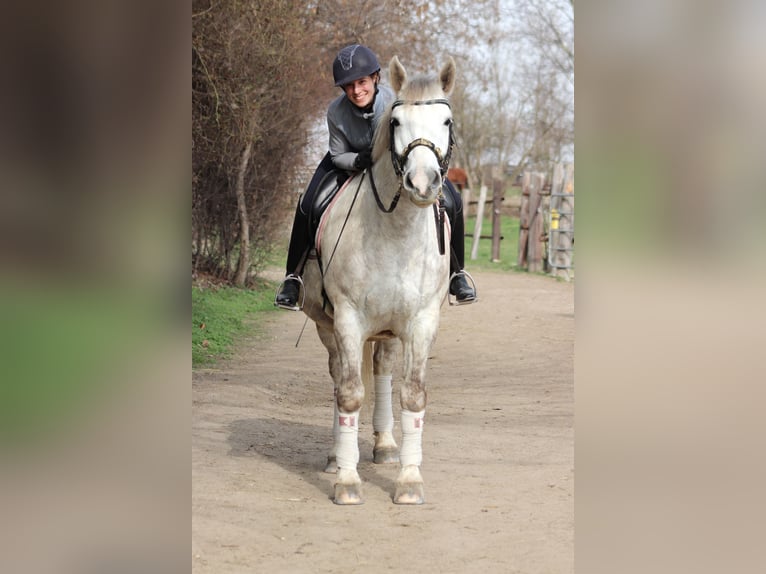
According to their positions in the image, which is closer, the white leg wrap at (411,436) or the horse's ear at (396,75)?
the horse's ear at (396,75)

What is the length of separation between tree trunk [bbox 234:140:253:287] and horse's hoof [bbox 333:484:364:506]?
34.6 ft

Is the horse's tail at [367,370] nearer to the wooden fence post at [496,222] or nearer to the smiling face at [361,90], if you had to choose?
the smiling face at [361,90]

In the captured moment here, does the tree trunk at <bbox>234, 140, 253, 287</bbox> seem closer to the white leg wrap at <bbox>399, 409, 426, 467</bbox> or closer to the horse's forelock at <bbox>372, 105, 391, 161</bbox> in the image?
the horse's forelock at <bbox>372, 105, 391, 161</bbox>

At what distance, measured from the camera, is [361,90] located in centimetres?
562

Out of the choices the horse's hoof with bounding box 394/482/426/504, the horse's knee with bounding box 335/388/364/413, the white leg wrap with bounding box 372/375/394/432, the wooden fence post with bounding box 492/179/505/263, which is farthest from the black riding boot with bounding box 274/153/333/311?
the wooden fence post with bounding box 492/179/505/263

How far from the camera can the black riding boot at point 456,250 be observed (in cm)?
618


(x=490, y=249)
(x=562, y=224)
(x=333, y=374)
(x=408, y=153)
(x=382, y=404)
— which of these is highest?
(x=408, y=153)

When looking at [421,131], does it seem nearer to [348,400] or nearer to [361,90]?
[361,90]

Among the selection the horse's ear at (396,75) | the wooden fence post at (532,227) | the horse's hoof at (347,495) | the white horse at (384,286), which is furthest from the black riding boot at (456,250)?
the wooden fence post at (532,227)

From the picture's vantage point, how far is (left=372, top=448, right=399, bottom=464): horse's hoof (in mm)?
6480

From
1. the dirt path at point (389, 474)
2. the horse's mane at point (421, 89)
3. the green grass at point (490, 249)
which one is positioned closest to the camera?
the dirt path at point (389, 474)

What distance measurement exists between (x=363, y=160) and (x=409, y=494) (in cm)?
204
